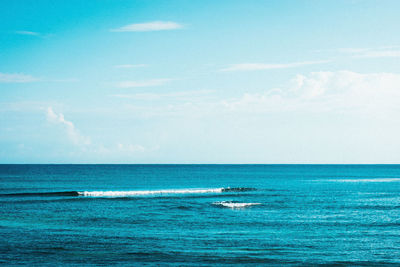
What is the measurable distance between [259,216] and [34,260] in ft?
81.8

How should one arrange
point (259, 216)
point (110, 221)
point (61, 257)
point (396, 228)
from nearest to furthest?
point (61, 257) → point (396, 228) → point (110, 221) → point (259, 216)

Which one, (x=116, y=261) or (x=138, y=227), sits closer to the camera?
(x=116, y=261)

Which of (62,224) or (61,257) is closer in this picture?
(61,257)

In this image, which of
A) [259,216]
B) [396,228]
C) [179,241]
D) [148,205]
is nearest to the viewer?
[179,241]

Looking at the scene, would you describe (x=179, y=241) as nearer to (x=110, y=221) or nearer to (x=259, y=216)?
(x=110, y=221)

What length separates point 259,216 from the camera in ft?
152

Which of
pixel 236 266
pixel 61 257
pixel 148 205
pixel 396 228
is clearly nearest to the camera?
pixel 236 266

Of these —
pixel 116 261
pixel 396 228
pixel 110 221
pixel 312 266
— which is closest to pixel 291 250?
pixel 312 266

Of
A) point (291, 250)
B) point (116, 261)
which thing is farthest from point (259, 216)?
point (116, 261)

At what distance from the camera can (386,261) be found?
27.7 m

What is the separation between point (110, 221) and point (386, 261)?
982 inches

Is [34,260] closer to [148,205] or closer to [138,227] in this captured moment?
[138,227]

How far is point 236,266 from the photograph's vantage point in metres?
26.1

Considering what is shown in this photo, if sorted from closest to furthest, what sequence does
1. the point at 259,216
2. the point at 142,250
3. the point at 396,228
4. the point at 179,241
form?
the point at 142,250, the point at 179,241, the point at 396,228, the point at 259,216
